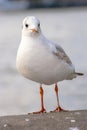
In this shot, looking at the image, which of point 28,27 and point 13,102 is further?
point 13,102

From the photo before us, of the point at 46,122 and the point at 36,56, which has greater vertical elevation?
the point at 36,56

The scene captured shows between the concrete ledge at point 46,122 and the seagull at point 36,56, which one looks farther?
the seagull at point 36,56

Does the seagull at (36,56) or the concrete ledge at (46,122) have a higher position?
the seagull at (36,56)

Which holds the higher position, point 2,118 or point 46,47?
point 46,47

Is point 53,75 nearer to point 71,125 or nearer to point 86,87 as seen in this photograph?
point 71,125

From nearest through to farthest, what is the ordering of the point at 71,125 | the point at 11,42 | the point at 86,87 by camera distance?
the point at 71,125, the point at 86,87, the point at 11,42

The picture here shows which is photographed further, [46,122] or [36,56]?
[36,56]

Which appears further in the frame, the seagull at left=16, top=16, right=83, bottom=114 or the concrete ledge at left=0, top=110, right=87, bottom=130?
the seagull at left=16, top=16, right=83, bottom=114

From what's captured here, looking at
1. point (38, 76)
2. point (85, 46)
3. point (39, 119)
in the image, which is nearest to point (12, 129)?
point (39, 119)
